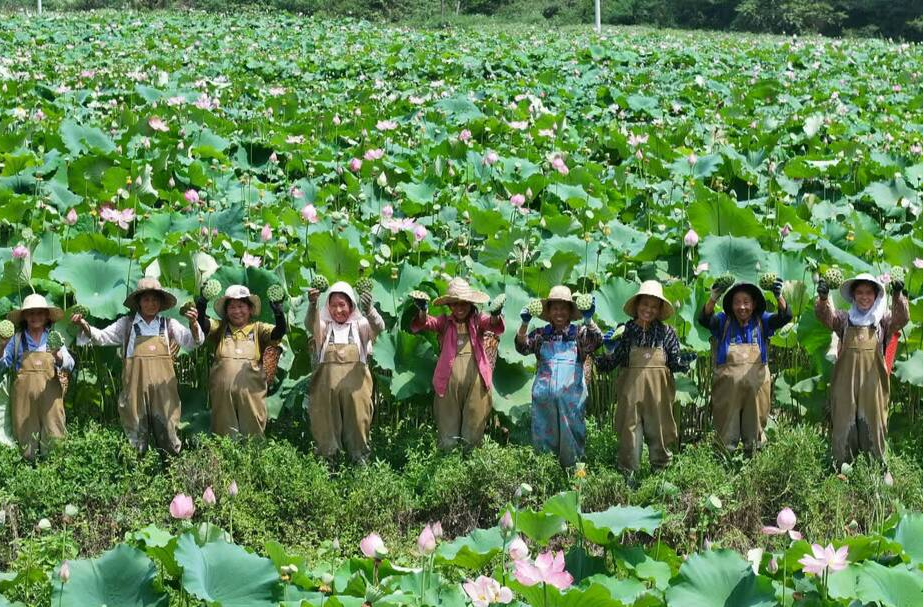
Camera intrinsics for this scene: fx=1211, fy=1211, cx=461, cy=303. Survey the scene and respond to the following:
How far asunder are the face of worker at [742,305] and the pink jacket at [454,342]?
4.10 feet

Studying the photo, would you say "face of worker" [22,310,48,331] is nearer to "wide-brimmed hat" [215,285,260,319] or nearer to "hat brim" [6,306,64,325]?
"hat brim" [6,306,64,325]

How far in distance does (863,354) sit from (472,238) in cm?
315

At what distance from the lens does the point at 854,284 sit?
6371 millimetres

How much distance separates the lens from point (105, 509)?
6445 mm

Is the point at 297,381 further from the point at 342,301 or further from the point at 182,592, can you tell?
the point at 182,592

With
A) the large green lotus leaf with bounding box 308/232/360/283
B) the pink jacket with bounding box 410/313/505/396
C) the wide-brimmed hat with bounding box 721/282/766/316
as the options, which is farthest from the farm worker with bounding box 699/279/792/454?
the large green lotus leaf with bounding box 308/232/360/283

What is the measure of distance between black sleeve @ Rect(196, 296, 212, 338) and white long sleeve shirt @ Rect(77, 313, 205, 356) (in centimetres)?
6

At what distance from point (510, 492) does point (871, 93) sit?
10.8 meters

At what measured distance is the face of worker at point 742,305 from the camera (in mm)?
6391

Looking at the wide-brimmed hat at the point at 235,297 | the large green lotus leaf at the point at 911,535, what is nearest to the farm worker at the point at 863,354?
the large green lotus leaf at the point at 911,535

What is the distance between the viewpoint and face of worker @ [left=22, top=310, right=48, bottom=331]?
6.57 m

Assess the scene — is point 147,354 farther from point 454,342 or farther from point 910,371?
point 910,371

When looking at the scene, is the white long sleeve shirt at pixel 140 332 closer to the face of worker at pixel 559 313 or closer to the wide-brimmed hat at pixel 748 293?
the face of worker at pixel 559 313

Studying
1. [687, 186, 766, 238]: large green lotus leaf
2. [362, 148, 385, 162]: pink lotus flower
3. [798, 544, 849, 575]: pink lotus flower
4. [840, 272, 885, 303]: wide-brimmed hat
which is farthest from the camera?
[362, 148, 385, 162]: pink lotus flower
